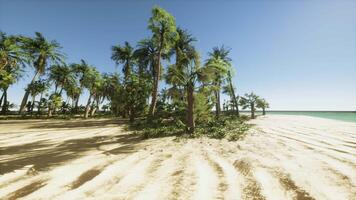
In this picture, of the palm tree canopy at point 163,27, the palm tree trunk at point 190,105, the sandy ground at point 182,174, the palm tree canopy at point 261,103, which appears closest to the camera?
the sandy ground at point 182,174

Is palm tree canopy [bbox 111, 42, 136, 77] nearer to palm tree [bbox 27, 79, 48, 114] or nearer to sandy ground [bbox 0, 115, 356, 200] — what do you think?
palm tree [bbox 27, 79, 48, 114]

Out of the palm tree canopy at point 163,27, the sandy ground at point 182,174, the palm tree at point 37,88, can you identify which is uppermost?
the palm tree canopy at point 163,27

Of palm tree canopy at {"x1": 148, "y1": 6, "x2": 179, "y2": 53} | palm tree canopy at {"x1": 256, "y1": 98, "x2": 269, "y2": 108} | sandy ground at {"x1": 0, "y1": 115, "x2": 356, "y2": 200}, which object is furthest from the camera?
palm tree canopy at {"x1": 256, "y1": 98, "x2": 269, "y2": 108}

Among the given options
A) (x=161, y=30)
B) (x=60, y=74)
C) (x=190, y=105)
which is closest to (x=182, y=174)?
(x=190, y=105)

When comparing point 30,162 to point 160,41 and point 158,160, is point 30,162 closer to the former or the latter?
point 158,160

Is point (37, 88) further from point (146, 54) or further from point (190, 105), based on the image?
point (190, 105)

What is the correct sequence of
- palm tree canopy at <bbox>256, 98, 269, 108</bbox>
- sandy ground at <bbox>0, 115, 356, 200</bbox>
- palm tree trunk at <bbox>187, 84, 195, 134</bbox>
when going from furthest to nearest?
palm tree canopy at <bbox>256, 98, 269, 108</bbox> → palm tree trunk at <bbox>187, 84, 195, 134</bbox> → sandy ground at <bbox>0, 115, 356, 200</bbox>

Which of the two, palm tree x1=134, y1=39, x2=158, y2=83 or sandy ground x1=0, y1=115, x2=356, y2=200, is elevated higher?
palm tree x1=134, y1=39, x2=158, y2=83

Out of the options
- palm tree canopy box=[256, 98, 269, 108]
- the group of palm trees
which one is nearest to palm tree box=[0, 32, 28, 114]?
the group of palm trees

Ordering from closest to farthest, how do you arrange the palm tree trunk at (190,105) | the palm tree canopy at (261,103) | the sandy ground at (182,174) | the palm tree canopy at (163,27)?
the sandy ground at (182,174), the palm tree trunk at (190,105), the palm tree canopy at (163,27), the palm tree canopy at (261,103)

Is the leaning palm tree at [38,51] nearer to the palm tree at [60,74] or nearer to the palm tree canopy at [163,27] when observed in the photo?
the palm tree at [60,74]

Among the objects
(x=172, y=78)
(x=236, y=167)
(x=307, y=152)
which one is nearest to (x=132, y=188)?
(x=236, y=167)

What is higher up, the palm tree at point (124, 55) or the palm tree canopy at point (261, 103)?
the palm tree at point (124, 55)

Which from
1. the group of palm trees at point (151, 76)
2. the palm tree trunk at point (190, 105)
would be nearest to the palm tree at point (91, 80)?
the group of palm trees at point (151, 76)
